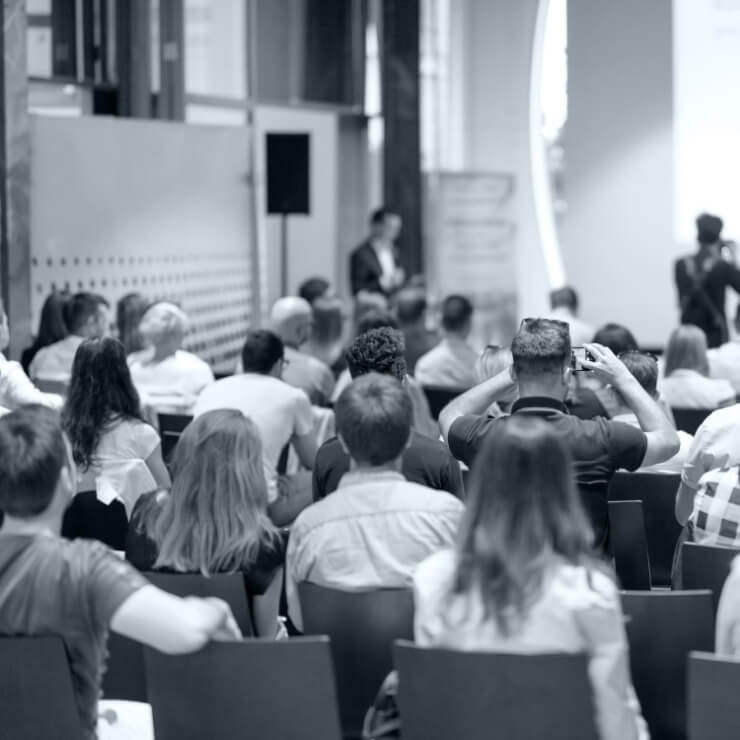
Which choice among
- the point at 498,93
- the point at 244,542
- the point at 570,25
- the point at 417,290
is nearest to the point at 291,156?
the point at 417,290

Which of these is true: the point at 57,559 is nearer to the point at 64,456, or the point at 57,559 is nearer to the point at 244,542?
the point at 64,456

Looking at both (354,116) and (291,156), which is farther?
(354,116)

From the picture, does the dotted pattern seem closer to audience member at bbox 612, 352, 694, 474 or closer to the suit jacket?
the suit jacket

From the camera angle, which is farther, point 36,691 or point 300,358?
point 300,358

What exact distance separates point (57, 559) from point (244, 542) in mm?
788

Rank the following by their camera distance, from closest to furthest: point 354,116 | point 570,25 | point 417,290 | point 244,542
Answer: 1. point 244,542
2. point 570,25
3. point 417,290
4. point 354,116

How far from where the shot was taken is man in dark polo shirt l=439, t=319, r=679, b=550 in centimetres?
381

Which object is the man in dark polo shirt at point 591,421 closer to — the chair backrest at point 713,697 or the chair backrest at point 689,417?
the chair backrest at point 713,697

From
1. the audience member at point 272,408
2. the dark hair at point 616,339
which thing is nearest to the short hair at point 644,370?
the dark hair at point 616,339

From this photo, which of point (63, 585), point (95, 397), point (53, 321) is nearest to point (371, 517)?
point (63, 585)

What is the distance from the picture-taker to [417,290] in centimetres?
860

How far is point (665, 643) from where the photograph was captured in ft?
9.82

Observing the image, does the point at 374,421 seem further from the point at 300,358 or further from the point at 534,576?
the point at 300,358

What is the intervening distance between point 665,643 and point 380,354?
1893 millimetres
